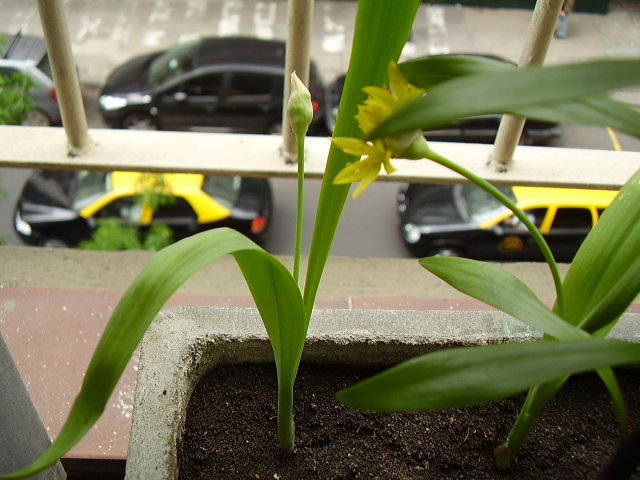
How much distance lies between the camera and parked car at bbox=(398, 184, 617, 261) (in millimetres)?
3324

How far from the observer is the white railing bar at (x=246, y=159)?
1.18m

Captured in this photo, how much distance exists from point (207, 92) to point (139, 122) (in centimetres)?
52

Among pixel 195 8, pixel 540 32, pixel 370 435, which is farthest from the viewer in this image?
pixel 195 8

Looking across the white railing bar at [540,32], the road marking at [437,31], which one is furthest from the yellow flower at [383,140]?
the road marking at [437,31]

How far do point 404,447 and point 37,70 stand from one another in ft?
13.6

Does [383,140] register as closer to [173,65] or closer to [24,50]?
[173,65]

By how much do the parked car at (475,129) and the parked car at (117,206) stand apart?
1.02m

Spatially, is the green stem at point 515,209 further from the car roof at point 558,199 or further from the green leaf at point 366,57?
the car roof at point 558,199

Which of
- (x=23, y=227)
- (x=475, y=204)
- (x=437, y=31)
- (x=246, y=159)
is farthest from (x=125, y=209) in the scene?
(x=437, y=31)

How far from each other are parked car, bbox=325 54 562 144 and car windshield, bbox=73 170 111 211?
4.91 feet

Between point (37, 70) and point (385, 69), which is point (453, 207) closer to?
point (37, 70)

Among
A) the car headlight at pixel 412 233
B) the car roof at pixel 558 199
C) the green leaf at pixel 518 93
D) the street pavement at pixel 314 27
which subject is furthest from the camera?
the street pavement at pixel 314 27

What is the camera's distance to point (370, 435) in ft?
2.52

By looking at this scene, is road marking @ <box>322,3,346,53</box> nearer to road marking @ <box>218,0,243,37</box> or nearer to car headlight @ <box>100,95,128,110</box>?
road marking @ <box>218,0,243,37</box>
